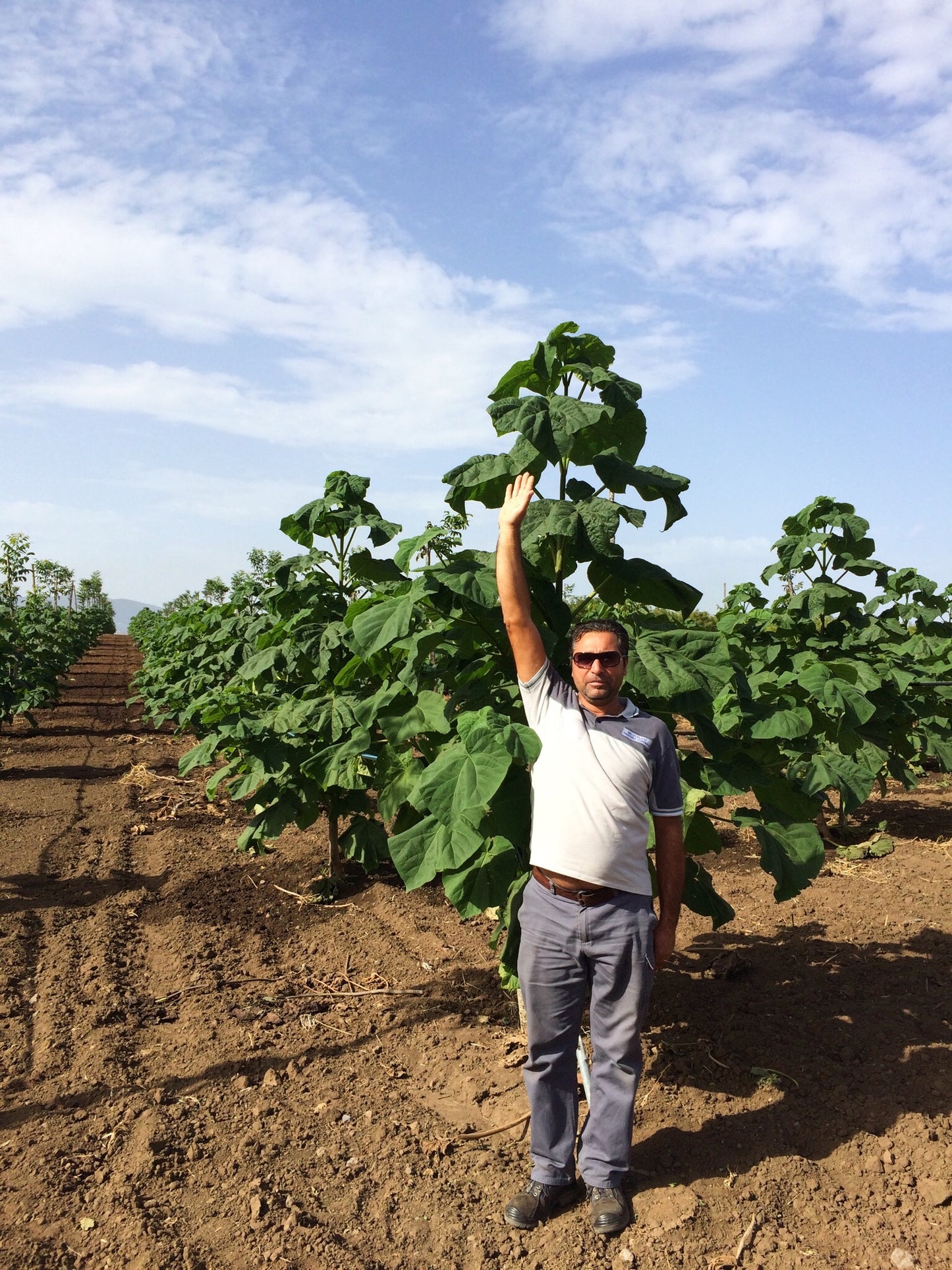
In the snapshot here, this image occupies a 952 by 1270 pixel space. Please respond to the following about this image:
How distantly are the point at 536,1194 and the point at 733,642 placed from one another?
7.58 ft

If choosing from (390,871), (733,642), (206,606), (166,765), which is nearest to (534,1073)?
(733,642)

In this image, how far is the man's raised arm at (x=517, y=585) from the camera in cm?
271

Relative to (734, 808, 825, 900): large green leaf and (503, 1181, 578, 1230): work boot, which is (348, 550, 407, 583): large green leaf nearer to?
(734, 808, 825, 900): large green leaf

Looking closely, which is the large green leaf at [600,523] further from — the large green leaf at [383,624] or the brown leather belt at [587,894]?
the brown leather belt at [587,894]

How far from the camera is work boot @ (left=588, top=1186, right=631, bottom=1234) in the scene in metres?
2.60

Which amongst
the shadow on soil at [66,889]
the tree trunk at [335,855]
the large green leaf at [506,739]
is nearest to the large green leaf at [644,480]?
the large green leaf at [506,739]

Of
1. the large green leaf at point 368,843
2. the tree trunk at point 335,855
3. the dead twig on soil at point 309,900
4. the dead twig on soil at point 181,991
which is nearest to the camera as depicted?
the dead twig on soil at point 181,991

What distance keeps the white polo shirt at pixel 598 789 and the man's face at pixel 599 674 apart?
0.06 metres

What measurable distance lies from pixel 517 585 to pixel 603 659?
0.33 metres

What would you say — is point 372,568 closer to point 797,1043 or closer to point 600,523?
point 600,523

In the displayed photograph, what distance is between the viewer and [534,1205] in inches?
106

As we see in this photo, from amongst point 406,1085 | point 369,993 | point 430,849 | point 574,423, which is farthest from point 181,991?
point 574,423

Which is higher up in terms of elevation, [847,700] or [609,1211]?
[847,700]

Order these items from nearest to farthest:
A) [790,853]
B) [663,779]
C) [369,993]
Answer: [663,779]
[790,853]
[369,993]
